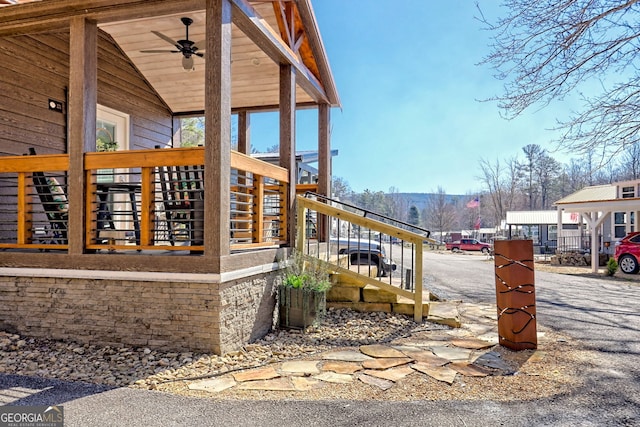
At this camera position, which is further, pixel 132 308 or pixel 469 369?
pixel 132 308

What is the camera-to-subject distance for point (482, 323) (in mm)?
5316

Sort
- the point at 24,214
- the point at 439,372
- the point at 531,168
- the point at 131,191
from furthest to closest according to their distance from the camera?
1. the point at 531,168
2. the point at 131,191
3. the point at 24,214
4. the point at 439,372

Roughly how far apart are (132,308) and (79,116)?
76.0 inches

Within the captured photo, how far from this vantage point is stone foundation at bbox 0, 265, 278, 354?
3771 millimetres

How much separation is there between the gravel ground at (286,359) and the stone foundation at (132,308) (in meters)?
0.11

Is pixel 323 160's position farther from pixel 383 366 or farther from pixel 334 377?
pixel 334 377

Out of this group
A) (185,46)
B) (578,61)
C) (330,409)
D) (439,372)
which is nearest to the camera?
(330,409)

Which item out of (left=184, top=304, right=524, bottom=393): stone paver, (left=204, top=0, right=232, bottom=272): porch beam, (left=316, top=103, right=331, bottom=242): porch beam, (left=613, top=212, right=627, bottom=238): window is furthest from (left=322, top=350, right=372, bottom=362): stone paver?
(left=613, top=212, right=627, bottom=238): window

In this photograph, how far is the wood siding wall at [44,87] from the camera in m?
5.06

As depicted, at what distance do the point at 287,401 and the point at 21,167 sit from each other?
362cm

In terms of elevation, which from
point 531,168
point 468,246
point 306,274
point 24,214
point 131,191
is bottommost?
point 468,246

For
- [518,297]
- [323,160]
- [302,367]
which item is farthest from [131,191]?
[518,297]

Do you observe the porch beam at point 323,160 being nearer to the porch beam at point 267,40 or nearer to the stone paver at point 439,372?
the porch beam at point 267,40

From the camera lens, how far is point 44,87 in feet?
18.0
